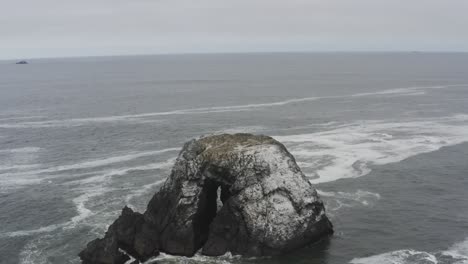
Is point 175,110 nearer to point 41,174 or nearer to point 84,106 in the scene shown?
point 84,106

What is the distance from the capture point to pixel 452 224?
42.2 metres

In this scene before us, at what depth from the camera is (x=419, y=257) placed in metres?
36.4

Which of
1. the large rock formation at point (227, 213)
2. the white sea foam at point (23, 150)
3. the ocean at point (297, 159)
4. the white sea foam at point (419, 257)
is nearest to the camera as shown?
the white sea foam at point (419, 257)

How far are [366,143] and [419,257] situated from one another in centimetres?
3534

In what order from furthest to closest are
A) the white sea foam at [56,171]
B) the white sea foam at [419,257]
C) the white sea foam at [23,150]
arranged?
the white sea foam at [23,150] → the white sea foam at [56,171] → the white sea foam at [419,257]

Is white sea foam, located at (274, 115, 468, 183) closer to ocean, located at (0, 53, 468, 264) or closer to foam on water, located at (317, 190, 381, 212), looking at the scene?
ocean, located at (0, 53, 468, 264)

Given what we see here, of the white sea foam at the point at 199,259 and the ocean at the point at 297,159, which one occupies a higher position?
the ocean at the point at 297,159

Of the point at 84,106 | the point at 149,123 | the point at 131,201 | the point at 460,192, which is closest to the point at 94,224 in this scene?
the point at 131,201

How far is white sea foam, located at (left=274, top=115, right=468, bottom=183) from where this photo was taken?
59031 millimetres

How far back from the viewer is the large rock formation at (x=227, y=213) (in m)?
37.4

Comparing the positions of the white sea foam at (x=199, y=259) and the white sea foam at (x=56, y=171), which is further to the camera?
the white sea foam at (x=56, y=171)

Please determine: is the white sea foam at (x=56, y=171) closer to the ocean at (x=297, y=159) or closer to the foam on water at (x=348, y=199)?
the ocean at (x=297, y=159)

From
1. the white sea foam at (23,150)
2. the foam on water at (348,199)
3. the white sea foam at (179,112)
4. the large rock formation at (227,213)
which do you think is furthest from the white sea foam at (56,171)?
the white sea foam at (179,112)

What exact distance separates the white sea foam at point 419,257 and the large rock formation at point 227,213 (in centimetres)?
488
